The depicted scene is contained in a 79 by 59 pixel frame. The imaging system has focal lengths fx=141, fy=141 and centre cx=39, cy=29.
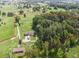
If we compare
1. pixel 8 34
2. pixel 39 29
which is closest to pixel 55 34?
pixel 39 29

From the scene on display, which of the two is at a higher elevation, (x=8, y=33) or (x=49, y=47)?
(x=8, y=33)

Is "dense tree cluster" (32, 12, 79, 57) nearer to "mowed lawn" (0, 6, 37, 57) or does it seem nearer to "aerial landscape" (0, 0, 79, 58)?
"aerial landscape" (0, 0, 79, 58)

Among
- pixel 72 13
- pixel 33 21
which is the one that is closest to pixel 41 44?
pixel 33 21

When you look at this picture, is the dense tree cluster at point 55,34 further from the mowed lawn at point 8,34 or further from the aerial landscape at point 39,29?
the mowed lawn at point 8,34

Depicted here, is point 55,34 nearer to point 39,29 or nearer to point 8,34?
point 39,29

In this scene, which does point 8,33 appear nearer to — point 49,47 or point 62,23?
point 49,47

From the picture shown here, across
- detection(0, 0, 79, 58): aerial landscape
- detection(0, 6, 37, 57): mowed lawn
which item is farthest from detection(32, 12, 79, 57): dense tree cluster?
detection(0, 6, 37, 57): mowed lawn
